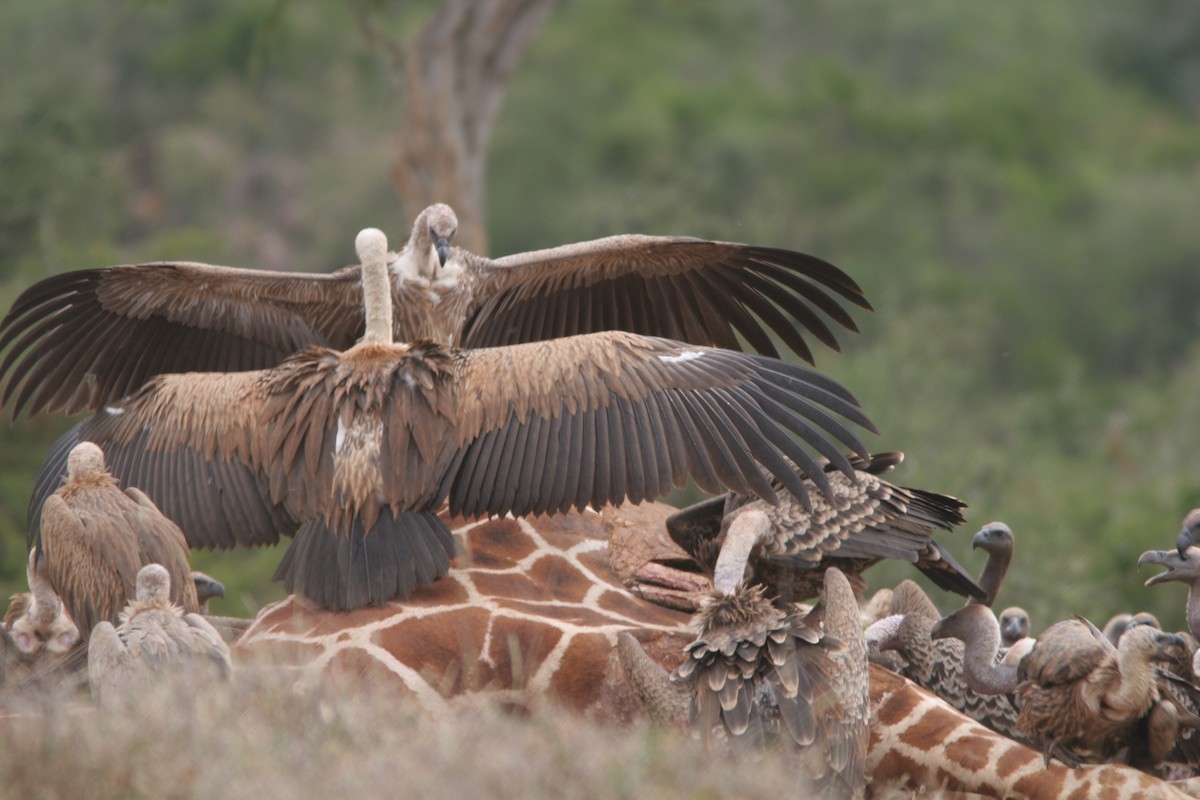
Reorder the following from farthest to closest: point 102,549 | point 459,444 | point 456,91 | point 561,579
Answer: point 456,91 → point 561,579 → point 459,444 → point 102,549

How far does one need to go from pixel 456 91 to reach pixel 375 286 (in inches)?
416

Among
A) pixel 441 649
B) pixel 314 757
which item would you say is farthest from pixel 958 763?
pixel 314 757

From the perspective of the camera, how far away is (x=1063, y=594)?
1544 centimetres

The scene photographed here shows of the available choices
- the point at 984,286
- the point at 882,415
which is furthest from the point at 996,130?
the point at 882,415

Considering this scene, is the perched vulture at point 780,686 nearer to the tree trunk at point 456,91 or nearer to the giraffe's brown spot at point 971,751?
the giraffe's brown spot at point 971,751

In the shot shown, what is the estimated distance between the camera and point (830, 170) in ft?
116

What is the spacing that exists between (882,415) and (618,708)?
1394 cm

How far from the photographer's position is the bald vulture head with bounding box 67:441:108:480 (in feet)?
27.2

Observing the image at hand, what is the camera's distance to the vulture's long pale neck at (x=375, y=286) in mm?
9266

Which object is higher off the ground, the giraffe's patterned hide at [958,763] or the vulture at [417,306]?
the vulture at [417,306]

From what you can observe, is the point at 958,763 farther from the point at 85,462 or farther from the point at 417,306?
the point at 417,306

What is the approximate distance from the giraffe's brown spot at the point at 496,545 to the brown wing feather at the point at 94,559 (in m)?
1.55

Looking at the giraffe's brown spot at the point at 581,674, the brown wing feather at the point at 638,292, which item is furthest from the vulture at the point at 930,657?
the brown wing feather at the point at 638,292

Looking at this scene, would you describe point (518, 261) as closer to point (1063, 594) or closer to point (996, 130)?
point (1063, 594)
